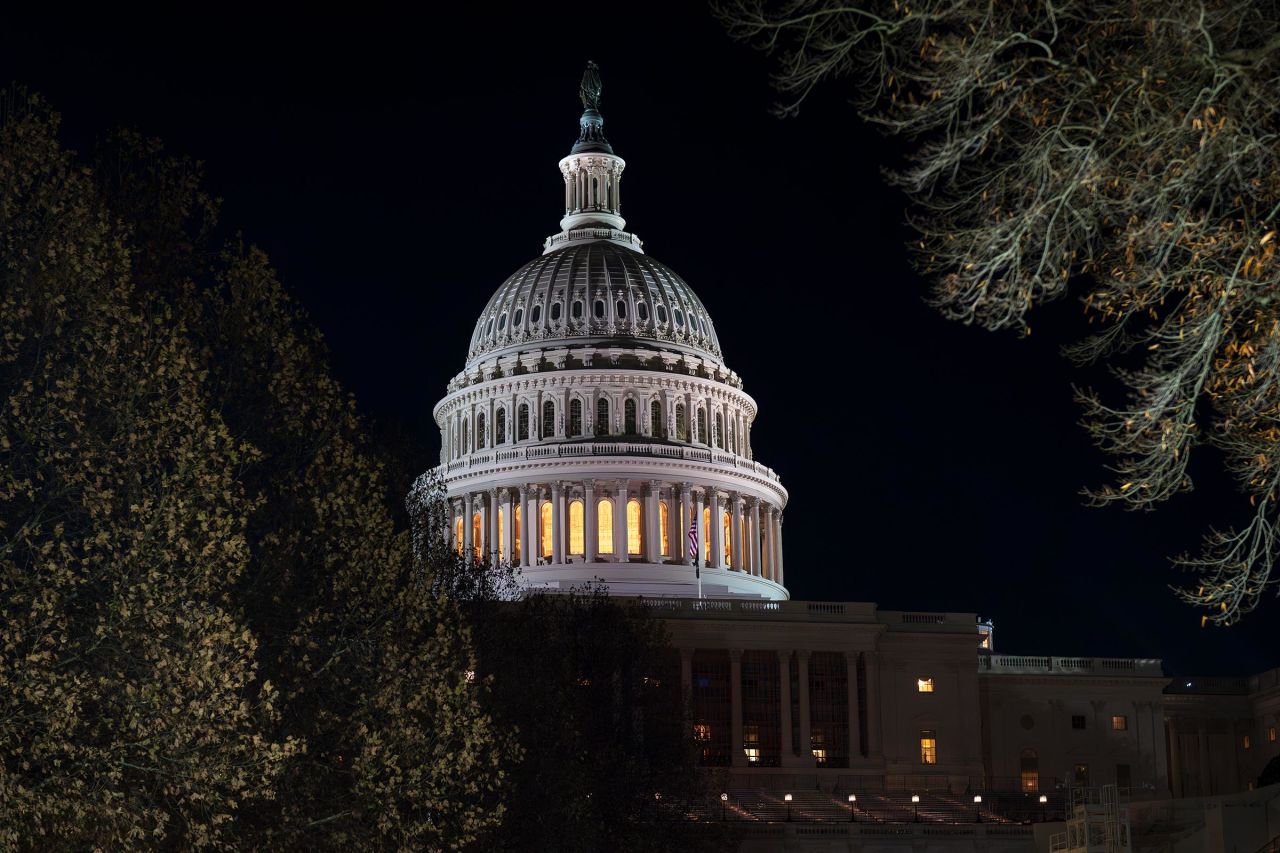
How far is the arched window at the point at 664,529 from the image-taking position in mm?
145750

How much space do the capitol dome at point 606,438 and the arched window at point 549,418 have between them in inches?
8.1

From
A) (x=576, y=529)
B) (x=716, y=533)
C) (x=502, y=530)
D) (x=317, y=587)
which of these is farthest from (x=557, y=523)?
(x=317, y=587)

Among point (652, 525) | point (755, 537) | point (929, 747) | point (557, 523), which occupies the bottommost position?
point (929, 747)

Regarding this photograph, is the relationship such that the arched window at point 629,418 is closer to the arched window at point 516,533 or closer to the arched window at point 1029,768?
the arched window at point 516,533

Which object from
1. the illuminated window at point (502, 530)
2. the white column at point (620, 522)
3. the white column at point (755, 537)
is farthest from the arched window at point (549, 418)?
the white column at point (755, 537)

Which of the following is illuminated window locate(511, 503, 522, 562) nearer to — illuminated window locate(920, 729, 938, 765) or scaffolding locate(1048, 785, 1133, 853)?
illuminated window locate(920, 729, 938, 765)

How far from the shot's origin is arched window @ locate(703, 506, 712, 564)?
14612cm

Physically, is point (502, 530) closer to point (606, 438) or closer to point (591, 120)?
point (606, 438)

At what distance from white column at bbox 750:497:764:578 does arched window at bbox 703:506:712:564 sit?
4.18 m

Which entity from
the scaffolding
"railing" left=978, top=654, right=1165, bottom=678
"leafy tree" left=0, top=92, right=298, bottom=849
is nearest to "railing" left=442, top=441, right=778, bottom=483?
"railing" left=978, top=654, right=1165, bottom=678

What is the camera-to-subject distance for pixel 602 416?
153 m

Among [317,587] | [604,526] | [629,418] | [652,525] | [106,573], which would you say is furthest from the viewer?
[629,418]

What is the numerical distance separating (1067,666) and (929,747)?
13.0 metres

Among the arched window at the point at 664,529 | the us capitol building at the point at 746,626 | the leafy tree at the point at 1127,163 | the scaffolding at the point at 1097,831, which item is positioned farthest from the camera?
the arched window at the point at 664,529
